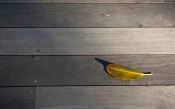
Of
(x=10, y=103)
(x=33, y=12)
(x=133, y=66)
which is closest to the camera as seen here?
(x=10, y=103)

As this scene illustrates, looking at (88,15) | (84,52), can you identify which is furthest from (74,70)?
(88,15)

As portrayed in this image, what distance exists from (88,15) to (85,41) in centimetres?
17

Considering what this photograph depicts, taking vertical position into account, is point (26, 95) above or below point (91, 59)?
below

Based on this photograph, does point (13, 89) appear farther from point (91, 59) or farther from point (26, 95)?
point (91, 59)

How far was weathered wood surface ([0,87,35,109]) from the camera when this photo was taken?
4.09 ft

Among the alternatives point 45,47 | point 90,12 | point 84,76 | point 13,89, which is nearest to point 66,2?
point 90,12

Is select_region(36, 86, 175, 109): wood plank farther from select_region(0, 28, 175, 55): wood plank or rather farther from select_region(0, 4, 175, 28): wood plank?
select_region(0, 4, 175, 28): wood plank

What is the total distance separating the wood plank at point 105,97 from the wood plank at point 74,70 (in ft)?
0.10

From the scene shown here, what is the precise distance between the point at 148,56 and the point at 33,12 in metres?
0.65

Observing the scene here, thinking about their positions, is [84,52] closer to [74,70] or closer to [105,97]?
[74,70]

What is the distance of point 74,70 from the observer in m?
1.34

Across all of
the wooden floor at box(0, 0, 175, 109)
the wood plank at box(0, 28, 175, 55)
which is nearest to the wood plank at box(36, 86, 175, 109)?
the wooden floor at box(0, 0, 175, 109)

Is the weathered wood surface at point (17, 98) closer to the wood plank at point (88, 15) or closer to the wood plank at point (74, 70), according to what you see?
the wood plank at point (74, 70)

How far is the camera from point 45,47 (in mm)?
1389
